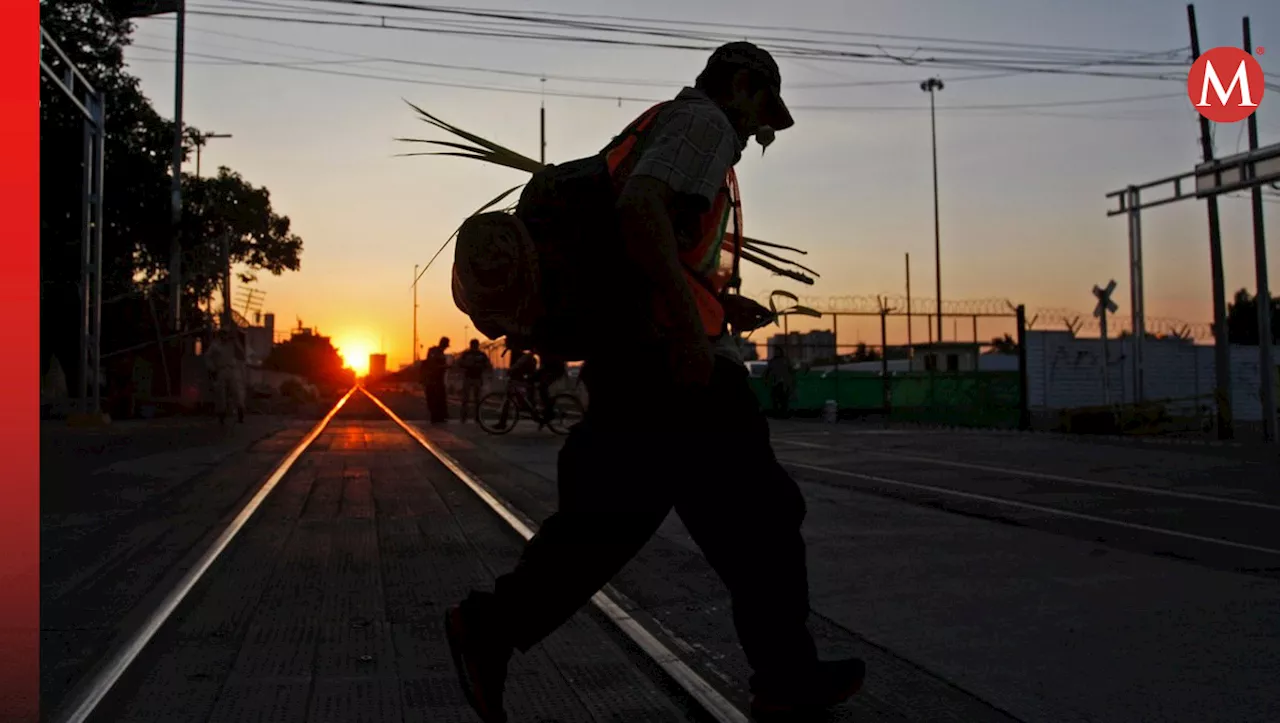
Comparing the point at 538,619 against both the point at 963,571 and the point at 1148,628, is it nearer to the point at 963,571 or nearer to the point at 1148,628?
the point at 1148,628

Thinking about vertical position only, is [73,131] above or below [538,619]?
above

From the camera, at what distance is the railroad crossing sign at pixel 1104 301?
83.5 feet

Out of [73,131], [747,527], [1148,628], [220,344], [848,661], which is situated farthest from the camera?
[73,131]

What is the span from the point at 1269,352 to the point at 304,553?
2083 centimetres

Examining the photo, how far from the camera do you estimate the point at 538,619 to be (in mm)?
2732

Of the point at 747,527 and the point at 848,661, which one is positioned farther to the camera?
the point at 848,661

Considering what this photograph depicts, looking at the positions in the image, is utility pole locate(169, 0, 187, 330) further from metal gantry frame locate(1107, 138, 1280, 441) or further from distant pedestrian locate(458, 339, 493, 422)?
metal gantry frame locate(1107, 138, 1280, 441)

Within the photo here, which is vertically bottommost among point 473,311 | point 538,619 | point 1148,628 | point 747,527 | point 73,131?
point 1148,628

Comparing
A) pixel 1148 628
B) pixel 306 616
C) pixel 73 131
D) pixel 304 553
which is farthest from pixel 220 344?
pixel 1148 628

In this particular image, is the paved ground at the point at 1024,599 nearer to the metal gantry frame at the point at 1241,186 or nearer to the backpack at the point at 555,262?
the backpack at the point at 555,262

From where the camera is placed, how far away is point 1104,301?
1004 inches

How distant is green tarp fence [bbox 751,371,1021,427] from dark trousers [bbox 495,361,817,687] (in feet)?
74.8

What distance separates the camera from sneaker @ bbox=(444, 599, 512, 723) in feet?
9.10

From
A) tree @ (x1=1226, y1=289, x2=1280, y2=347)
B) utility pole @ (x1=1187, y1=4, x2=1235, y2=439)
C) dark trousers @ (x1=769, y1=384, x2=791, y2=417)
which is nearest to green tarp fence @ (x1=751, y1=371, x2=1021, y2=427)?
dark trousers @ (x1=769, y1=384, x2=791, y2=417)
